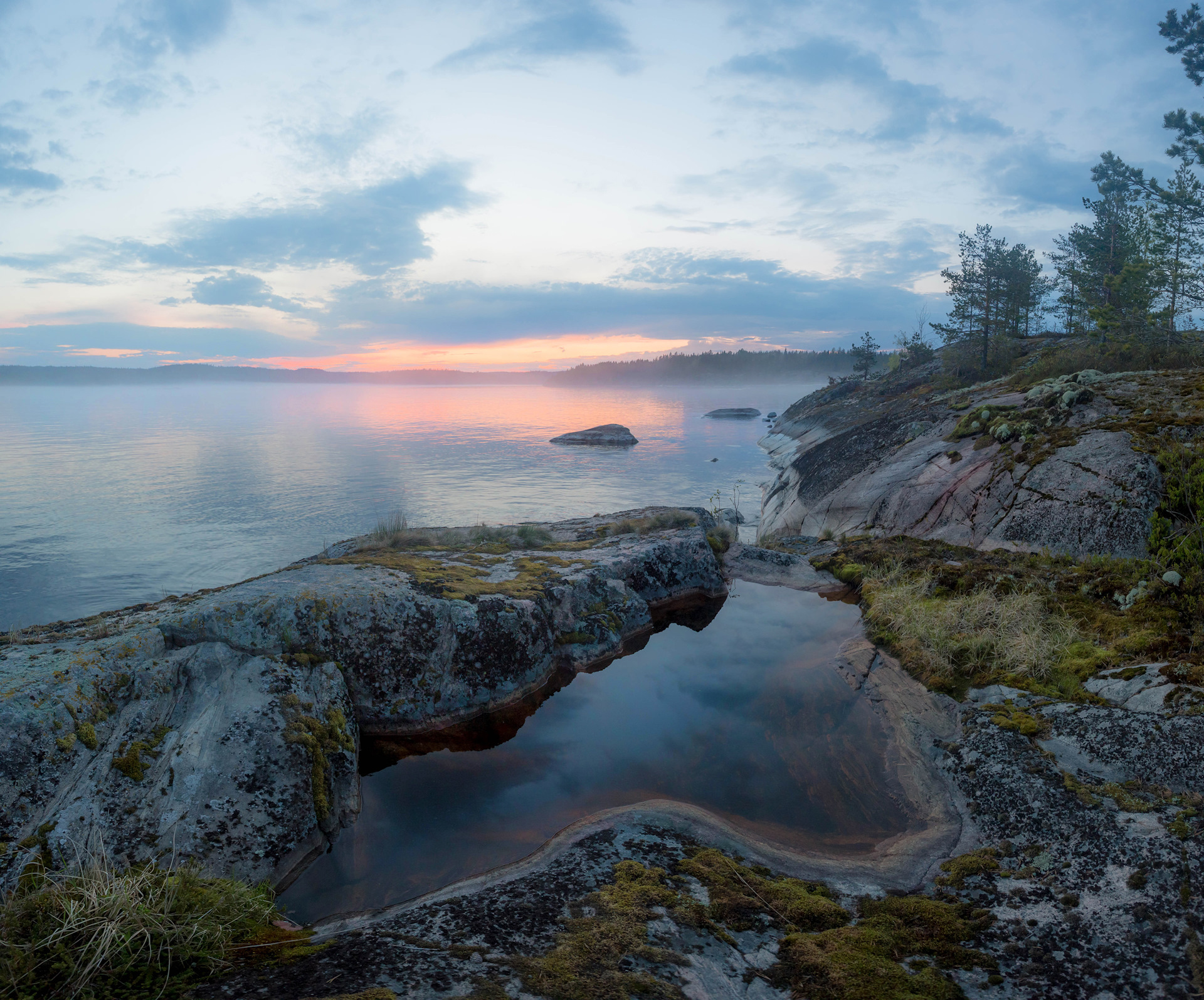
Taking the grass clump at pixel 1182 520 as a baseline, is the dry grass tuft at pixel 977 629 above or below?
below

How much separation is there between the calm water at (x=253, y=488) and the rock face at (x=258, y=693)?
48.2 feet

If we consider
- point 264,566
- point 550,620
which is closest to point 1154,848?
point 550,620

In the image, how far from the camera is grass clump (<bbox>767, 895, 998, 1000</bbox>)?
420 cm

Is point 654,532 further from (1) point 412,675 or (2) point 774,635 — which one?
(1) point 412,675

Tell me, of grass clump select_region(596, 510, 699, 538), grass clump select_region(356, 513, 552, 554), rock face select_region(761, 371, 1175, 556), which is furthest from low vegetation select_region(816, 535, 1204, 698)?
grass clump select_region(356, 513, 552, 554)

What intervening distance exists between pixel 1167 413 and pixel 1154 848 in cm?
1494

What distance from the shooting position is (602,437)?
Answer: 6488cm

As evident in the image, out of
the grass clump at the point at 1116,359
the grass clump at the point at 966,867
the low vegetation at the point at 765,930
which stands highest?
the grass clump at the point at 1116,359

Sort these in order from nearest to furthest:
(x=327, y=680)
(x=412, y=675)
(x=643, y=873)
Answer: (x=643, y=873), (x=327, y=680), (x=412, y=675)

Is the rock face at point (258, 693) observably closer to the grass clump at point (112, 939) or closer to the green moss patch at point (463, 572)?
the green moss patch at point (463, 572)

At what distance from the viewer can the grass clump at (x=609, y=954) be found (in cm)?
391

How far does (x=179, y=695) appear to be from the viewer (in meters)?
7.01

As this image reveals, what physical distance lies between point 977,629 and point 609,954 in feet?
29.7

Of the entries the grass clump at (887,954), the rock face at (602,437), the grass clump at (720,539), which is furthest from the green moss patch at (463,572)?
the rock face at (602,437)
